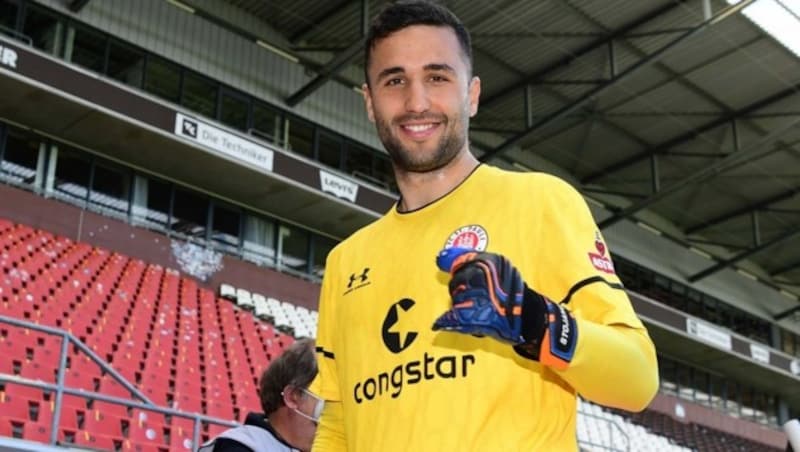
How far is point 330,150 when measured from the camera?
68.6 feet

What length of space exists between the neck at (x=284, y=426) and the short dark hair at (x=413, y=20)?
63.4 inches

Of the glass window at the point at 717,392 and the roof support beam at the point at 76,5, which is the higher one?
the roof support beam at the point at 76,5

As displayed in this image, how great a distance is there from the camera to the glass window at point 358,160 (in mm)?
21156

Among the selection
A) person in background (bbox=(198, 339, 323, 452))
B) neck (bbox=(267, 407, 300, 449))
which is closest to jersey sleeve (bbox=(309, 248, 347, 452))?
person in background (bbox=(198, 339, 323, 452))

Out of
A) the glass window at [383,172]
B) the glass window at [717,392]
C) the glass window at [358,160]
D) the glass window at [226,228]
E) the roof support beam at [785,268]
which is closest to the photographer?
the glass window at [226,228]

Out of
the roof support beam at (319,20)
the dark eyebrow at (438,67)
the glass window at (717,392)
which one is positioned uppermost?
the roof support beam at (319,20)

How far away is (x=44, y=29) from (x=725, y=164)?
1593cm

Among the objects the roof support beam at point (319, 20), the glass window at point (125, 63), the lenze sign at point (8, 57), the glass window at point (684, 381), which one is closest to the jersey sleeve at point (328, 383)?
the lenze sign at point (8, 57)

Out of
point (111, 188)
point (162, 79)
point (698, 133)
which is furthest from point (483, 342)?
point (698, 133)

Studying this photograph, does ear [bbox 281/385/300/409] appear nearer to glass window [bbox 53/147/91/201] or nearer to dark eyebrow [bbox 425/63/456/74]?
dark eyebrow [bbox 425/63/456/74]

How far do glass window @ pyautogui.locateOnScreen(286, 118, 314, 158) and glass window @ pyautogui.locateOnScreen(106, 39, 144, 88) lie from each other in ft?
12.3

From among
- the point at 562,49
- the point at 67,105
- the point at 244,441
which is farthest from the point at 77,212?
the point at 244,441

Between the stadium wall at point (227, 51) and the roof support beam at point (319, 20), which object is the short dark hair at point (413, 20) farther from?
the roof support beam at point (319, 20)

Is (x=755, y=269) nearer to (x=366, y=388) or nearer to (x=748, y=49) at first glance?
(x=748, y=49)
